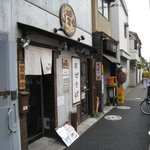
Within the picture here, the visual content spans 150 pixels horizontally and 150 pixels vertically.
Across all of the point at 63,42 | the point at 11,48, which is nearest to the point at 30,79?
the point at 63,42

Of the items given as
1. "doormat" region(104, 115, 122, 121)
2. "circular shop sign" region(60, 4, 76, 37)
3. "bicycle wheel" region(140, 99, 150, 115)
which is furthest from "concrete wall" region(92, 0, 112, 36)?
"bicycle wheel" region(140, 99, 150, 115)

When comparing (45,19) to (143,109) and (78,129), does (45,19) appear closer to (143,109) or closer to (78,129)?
(78,129)

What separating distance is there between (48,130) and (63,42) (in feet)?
9.74

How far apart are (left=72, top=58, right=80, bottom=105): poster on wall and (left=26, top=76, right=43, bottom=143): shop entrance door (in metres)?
1.91

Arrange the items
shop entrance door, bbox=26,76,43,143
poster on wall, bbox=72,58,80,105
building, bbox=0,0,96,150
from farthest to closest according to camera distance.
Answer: poster on wall, bbox=72,58,80,105 → shop entrance door, bbox=26,76,43,143 → building, bbox=0,0,96,150

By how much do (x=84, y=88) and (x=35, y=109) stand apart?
3793 mm

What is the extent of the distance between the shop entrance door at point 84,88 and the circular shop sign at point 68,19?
6.05ft

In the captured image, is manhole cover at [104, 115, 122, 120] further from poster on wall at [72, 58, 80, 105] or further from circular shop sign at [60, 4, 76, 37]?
circular shop sign at [60, 4, 76, 37]

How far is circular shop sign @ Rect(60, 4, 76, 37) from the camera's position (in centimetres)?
834

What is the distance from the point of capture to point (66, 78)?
28.8ft

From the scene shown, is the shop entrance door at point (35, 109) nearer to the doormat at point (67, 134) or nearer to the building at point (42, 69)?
the building at point (42, 69)

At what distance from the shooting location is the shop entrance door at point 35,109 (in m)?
7.46

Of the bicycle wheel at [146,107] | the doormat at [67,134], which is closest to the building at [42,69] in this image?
the doormat at [67,134]

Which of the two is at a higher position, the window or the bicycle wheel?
the window
